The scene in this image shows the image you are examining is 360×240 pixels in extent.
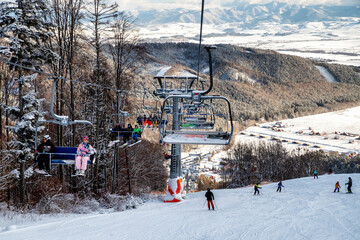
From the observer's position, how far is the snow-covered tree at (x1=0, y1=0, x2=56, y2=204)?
11.3m

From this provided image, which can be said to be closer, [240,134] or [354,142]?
[354,142]

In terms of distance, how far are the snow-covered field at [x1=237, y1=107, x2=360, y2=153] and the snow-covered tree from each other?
78.5m

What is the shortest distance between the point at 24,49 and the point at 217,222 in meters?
9.93

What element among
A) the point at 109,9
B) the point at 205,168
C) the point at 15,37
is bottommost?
the point at 205,168

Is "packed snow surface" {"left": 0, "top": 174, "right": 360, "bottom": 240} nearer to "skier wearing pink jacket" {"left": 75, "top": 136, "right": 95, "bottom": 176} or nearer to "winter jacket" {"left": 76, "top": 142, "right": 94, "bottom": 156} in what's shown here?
"skier wearing pink jacket" {"left": 75, "top": 136, "right": 95, "bottom": 176}

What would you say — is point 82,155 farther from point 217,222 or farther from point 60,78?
point 217,222

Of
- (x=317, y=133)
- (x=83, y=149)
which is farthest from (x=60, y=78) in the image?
(x=317, y=133)

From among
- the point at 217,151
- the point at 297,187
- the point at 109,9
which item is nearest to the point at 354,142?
the point at 217,151

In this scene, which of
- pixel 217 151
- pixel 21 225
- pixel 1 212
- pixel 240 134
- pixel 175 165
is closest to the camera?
pixel 21 225

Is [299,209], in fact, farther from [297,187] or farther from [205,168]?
[205,168]

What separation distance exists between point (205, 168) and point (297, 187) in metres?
38.1

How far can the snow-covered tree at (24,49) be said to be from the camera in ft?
37.2

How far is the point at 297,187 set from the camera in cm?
2330

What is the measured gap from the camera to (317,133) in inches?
4144
